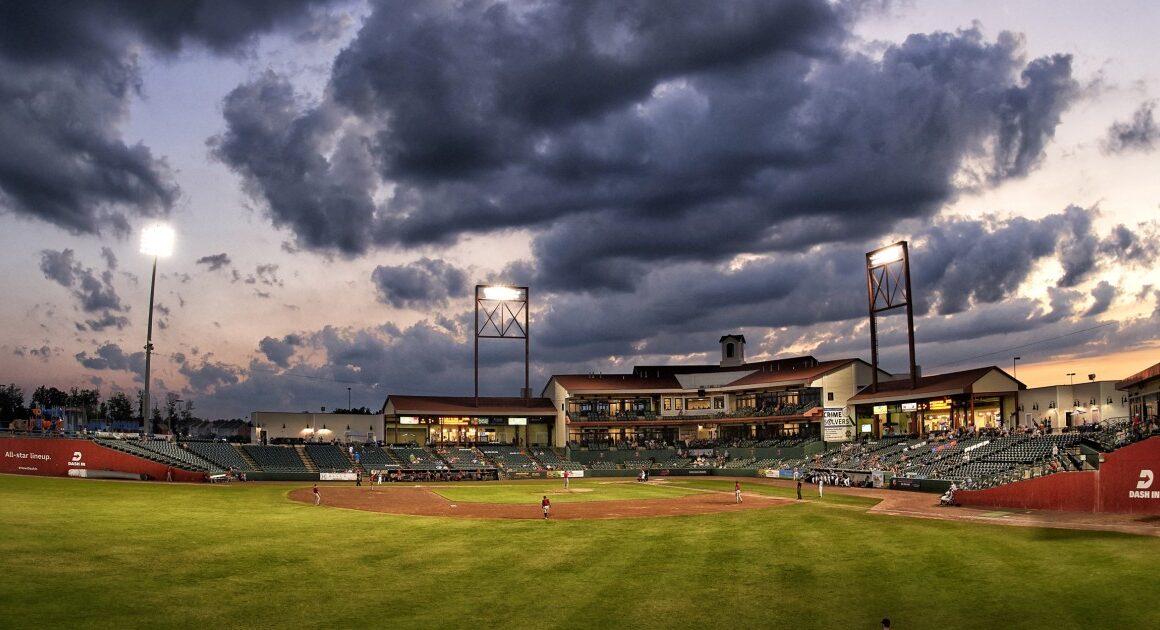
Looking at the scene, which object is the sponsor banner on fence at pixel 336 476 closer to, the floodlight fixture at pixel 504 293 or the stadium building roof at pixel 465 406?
the stadium building roof at pixel 465 406

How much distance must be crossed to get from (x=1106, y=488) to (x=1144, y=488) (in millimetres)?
1728

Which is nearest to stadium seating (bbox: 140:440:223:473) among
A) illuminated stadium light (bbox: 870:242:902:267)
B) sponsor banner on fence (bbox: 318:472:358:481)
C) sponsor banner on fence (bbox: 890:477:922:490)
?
sponsor banner on fence (bbox: 318:472:358:481)

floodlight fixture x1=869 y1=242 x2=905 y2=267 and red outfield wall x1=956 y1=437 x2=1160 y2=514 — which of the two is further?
floodlight fixture x1=869 y1=242 x2=905 y2=267

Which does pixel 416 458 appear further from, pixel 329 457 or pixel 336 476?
pixel 336 476

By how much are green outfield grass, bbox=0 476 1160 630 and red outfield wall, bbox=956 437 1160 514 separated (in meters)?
7.59

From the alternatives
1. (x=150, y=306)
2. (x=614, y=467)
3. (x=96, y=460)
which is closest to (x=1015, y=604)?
(x=150, y=306)

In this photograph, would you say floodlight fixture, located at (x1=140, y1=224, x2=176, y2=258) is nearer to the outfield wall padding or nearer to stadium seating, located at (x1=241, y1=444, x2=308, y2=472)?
stadium seating, located at (x1=241, y1=444, x2=308, y2=472)

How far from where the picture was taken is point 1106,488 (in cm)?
3778

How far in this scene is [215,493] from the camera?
5225 cm

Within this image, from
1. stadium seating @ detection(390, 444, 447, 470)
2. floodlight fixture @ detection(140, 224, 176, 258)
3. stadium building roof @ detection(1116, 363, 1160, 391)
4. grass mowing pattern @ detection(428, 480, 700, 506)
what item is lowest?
grass mowing pattern @ detection(428, 480, 700, 506)

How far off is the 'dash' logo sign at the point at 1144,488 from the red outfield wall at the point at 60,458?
220 ft

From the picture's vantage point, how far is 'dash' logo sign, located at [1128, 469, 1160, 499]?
36031 mm

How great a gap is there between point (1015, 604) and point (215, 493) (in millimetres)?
49041

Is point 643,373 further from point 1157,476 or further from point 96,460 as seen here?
point 1157,476
